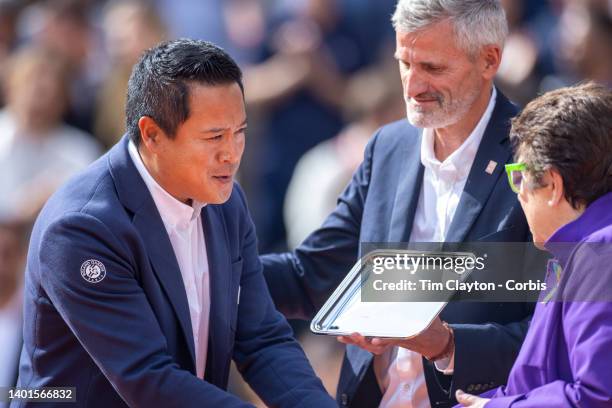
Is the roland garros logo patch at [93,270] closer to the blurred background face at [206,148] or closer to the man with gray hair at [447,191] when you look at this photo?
the blurred background face at [206,148]

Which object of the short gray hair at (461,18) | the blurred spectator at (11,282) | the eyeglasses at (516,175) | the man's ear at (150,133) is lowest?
the blurred spectator at (11,282)

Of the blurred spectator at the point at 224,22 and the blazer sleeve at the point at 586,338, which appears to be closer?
the blazer sleeve at the point at 586,338

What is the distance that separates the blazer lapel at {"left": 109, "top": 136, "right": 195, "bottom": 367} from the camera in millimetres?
3551

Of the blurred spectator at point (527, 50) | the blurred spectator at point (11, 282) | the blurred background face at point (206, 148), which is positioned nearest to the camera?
the blurred background face at point (206, 148)

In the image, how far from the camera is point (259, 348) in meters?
3.88

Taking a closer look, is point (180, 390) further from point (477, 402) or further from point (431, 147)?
point (431, 147)

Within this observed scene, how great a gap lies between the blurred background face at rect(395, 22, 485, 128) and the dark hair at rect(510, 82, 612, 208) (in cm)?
70

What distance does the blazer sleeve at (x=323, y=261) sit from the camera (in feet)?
14.4

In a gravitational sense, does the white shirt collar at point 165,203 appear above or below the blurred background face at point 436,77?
below

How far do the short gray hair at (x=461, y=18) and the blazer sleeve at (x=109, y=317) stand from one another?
1.26 metres

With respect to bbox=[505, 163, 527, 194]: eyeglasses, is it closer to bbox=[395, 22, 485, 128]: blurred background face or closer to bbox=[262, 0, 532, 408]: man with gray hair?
bbox=[262, 0, 532, 408]: man with gray hair

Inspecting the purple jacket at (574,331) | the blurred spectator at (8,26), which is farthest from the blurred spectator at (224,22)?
the purple jacket at (574,331)

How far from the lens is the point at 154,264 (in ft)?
11.6

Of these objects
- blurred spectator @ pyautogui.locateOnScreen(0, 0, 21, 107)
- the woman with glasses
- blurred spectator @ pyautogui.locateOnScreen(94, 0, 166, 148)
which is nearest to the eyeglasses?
the woman with glasses
